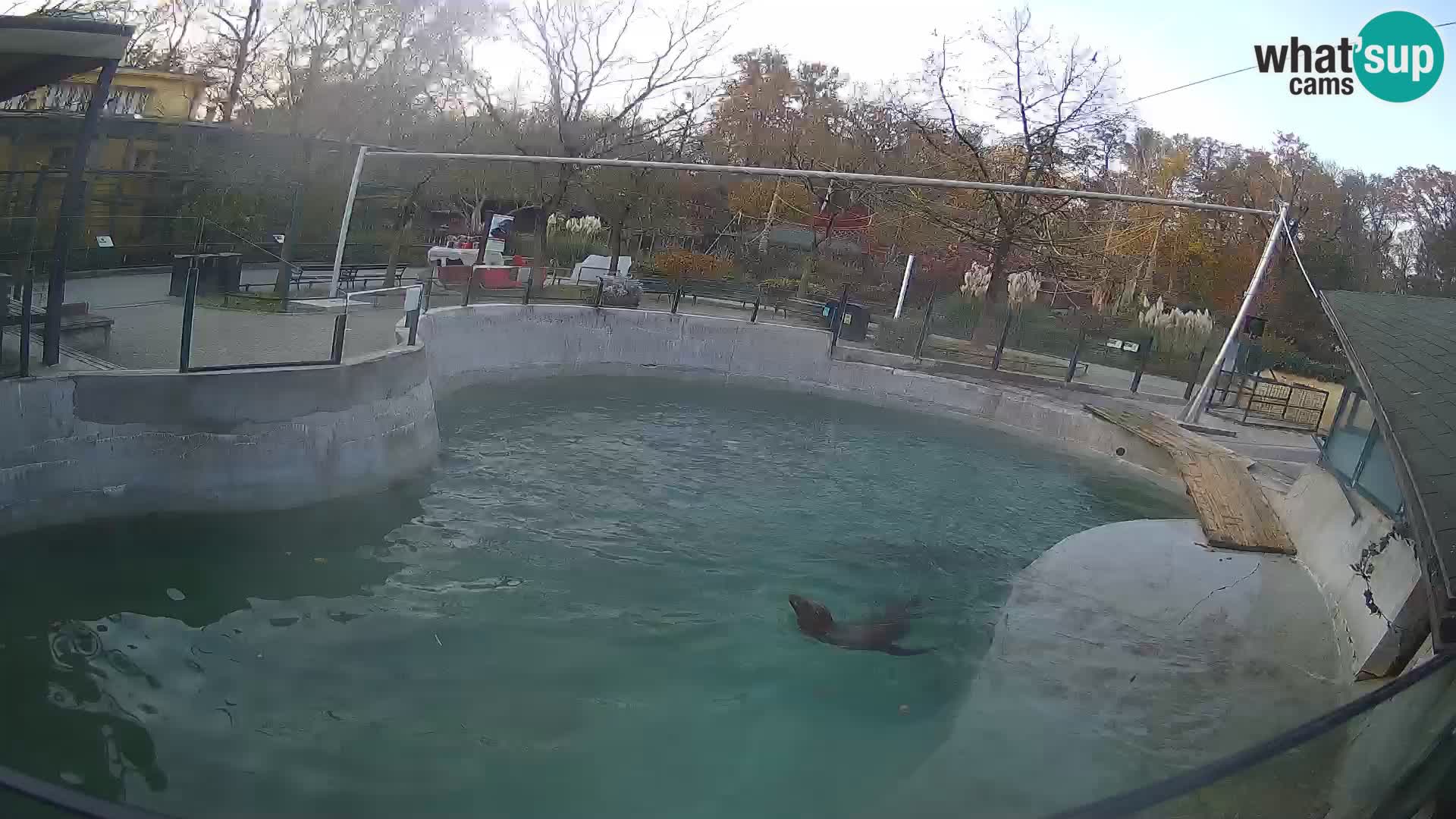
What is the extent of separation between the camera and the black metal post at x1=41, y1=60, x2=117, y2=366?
30.8 ft

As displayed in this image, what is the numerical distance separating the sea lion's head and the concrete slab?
1.64 m

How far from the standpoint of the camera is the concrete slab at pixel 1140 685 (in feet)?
20.3

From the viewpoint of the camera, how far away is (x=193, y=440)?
33.6 ft

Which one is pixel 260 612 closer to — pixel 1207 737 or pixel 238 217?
pixel 1207 737

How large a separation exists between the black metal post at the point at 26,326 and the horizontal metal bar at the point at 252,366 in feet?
4.42

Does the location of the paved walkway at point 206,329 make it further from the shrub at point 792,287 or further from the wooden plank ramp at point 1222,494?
the shrub at point 792,287

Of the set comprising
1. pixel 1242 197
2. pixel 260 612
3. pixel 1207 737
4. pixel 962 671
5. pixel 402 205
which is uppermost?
pixel 1242 197

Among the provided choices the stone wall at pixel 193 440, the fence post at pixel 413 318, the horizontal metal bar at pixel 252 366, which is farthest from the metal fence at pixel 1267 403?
the horizontal metal bar at pixel 252 366

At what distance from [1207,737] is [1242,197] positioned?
1462 inches

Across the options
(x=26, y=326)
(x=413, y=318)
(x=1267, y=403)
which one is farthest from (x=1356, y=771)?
(x=1267, y=403)

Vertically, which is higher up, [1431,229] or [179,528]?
[1431,229]

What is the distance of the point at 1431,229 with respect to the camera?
36750 mm

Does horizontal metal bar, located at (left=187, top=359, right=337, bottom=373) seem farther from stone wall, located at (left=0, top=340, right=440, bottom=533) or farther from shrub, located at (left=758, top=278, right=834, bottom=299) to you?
shrub, located at (left=758, top=278, right=834, bottom=299)

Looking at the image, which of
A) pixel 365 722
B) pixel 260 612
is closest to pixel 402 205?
pixel 260 612
